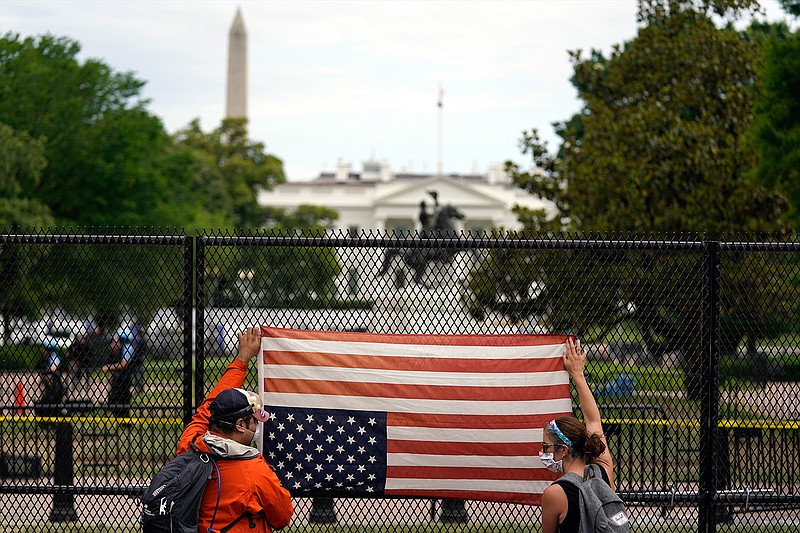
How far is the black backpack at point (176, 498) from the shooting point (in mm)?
5059

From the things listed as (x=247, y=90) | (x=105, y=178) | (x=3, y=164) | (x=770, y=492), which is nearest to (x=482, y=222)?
(x=247, y=90)

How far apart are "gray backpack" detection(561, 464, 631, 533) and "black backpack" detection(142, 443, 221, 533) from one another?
5.87 feet

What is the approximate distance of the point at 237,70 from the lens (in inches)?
4264

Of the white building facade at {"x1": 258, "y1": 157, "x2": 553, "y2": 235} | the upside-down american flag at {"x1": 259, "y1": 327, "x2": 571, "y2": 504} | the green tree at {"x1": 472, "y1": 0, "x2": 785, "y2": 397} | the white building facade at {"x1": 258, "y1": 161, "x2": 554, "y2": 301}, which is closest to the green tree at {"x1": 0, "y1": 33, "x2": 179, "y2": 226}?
the green tree at {"x1": 472, "y1": 0, "x2": 785, "y2": 397}

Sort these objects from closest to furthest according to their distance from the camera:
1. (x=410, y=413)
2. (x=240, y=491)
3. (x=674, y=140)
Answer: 1. (x=240, y=491)
2. (x=410, y=413)
3. (x=674, y=140)

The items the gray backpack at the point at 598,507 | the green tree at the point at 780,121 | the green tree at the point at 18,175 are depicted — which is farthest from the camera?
the green tree at the point at 18,175

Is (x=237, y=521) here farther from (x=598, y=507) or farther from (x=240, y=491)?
(x=598, y=507)

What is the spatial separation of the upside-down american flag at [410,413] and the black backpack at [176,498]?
4.95 ft

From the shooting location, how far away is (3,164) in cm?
3070

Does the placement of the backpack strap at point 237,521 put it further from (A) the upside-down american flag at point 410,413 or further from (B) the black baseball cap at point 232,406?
(A) the upside-down american flag at point 410,413

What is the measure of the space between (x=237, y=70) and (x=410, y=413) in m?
105

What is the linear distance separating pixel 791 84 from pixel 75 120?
27328 mm

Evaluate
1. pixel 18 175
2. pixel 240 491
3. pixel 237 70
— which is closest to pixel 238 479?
pixel 240 491

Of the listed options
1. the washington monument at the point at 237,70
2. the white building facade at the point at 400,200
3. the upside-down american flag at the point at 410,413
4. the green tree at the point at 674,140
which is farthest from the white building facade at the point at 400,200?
the upside-down american flag at the point at 410,413
